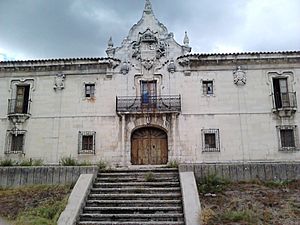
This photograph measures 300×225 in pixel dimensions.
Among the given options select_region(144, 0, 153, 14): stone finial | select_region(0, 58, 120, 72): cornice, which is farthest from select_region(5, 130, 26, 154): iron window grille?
select_region(144, 0, 153, 14): stone finial

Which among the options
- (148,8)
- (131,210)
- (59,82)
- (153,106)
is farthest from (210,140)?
(131,210)

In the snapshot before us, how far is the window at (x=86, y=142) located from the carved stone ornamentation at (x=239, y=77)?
9.51 meters

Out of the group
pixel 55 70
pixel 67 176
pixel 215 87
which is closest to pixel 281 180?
pixel 67 176

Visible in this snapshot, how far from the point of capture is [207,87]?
22.4 m

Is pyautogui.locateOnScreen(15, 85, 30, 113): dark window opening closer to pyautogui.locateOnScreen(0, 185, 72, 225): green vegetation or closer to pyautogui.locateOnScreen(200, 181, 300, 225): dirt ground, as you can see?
pyautogui.locateOnScreen(0, 185, 72, 225): green vegetation

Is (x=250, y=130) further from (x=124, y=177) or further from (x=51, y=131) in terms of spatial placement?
(x=51, y=131)

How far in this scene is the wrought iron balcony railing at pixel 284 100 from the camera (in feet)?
71.1

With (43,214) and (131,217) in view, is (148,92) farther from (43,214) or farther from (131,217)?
(43,214)

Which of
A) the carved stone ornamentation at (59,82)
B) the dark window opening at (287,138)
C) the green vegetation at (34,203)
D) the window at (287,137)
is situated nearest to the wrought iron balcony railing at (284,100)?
the window at (287,137)

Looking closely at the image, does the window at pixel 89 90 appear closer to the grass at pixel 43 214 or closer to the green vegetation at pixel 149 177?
the green vegetation at pixel 149 177

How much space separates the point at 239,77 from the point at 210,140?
174 inches

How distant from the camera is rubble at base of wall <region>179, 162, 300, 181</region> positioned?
44.1 feet

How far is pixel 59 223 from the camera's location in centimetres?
992

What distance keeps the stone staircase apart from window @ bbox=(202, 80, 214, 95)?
877cm
